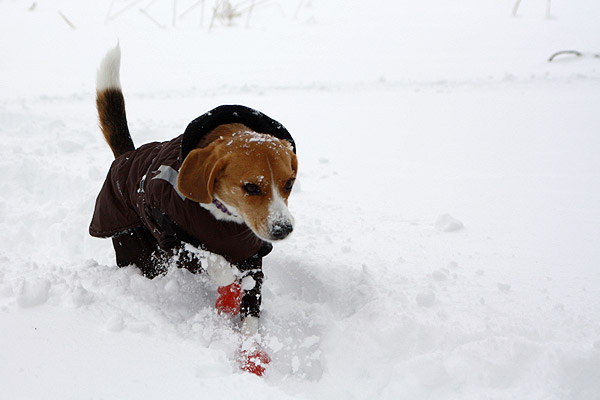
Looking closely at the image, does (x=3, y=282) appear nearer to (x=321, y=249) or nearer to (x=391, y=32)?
(x=321, y=249)

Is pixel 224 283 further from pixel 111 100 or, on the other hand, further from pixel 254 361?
pixel 111 100

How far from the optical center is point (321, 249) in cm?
245

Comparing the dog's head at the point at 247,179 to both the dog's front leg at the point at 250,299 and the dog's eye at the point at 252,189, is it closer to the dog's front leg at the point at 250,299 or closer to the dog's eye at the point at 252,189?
the dog's eye at the point at 252,189

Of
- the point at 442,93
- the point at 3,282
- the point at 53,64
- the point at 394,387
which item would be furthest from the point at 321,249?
the point at 53,64

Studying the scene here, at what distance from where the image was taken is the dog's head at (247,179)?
1.62 metres

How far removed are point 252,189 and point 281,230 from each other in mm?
171

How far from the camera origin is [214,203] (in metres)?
1.76

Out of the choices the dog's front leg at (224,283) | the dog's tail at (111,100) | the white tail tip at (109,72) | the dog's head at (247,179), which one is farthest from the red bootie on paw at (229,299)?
the white tail tip at (109,72)

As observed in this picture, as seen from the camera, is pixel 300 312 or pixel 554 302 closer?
pixel 554 302

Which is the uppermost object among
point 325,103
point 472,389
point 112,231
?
point 112,231

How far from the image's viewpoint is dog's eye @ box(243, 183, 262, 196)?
5.32 feet

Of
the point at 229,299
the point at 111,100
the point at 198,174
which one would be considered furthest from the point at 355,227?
the point at 111,100

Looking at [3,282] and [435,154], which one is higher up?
[3,282]

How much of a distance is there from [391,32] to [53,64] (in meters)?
4.46
